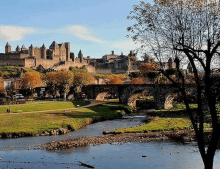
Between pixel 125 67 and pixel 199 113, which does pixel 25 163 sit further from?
pixel 125 67

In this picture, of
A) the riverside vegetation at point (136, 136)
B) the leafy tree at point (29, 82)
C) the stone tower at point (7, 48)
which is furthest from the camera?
the stone tower at point (7, 48)

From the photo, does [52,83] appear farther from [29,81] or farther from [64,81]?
[29,81]

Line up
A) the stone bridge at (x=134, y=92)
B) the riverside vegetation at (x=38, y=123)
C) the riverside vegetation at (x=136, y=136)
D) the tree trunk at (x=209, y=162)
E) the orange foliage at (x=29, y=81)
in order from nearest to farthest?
the tree trunk at (x=209, y=162) → the riverside vegetation at (x=136, y=136) → the riverside vegetation at (x=38, y=123) → the stone bridge at (x=134, y=92) → the orange foliage at (x=29, y=81)

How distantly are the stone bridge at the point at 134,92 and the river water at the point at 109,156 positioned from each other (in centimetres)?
3013

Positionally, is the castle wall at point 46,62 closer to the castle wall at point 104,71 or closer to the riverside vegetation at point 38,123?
the castle wall at point 104,71

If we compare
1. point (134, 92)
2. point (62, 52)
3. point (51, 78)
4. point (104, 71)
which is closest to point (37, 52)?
point (62, 52)

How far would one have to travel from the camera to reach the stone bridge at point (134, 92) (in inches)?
2589

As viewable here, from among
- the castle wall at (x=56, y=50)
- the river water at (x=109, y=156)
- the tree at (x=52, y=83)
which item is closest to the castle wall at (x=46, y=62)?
the castle wall at (x=56, y=50)

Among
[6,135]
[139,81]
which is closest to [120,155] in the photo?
[6,135]

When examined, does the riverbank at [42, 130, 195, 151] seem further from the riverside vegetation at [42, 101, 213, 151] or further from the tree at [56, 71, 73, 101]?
the tree at [56, 71, 73, 101]

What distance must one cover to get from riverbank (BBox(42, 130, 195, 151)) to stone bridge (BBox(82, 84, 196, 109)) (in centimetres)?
2342

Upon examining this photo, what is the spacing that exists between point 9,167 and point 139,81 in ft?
269

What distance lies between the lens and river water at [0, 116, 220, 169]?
69.5 feet

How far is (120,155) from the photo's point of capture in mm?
24016
